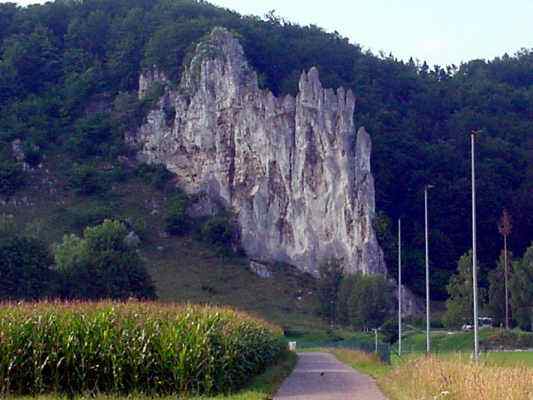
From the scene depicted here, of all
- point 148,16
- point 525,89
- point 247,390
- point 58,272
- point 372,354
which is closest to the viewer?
point 247,390

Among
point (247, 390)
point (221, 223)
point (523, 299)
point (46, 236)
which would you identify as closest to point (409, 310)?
point (523, 299)

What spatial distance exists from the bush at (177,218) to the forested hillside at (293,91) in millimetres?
8184

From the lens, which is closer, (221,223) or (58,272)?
(58,272)

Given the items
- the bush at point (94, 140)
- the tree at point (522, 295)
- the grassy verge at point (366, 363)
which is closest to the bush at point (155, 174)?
the bush at point (94, 140)

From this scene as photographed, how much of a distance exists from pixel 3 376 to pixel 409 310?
67.5m

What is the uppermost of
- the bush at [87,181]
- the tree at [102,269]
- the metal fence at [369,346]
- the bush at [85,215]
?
the bush at [87,181]

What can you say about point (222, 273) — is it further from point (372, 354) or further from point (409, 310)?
point (372, 354)

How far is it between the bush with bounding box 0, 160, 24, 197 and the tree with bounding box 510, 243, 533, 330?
161ft

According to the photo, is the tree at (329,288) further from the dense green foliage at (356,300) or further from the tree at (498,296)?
the tree at (498,296)

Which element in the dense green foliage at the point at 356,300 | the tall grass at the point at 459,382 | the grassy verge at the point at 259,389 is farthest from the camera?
the dense green foliage at the point at 356,300

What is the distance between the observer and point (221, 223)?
341 feet

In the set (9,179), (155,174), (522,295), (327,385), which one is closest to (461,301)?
(522,295)

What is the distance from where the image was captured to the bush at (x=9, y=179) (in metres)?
106

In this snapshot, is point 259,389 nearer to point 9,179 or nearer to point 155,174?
point 9,179
